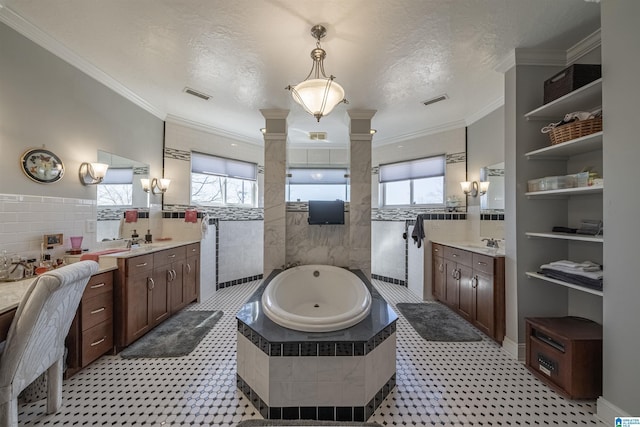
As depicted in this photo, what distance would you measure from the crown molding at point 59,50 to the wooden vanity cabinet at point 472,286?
417 cm

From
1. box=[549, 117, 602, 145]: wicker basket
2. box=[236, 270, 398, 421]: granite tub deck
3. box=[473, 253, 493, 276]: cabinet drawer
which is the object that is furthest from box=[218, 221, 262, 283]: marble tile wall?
box=[549, 117, 602, 145]: wicker basket

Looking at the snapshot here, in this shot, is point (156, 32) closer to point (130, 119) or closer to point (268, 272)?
point (130, 119)

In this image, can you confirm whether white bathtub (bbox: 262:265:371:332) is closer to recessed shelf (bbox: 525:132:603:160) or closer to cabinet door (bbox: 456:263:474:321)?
cabinet door (bbox: 456:263:474:321)

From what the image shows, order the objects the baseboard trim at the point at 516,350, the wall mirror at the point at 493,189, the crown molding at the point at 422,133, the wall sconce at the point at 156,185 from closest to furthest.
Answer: the baseboard trim at the point at 516,350 < the wall mirror at the point at 493,189 < the wall sconce at the point at 156,185 < the crown molding at the point at 422,133

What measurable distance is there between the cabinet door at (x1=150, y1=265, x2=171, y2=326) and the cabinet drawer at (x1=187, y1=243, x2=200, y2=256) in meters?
0.40

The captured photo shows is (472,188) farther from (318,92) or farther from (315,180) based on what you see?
(318,92)

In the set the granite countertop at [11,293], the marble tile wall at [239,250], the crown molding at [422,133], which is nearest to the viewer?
the granite countertop at [11,293]

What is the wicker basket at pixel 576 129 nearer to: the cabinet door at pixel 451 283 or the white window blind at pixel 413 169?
the cabinet door at pixel 451 283

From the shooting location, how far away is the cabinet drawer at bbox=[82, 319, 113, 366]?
5.95 ft

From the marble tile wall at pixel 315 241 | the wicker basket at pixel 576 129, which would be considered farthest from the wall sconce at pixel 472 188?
the marble tile wall at pixel 315 241

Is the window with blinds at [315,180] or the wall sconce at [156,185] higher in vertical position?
the window with blinds at [315,180]

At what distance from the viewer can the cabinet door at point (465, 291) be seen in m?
2.58

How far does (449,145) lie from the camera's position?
368 centimetres

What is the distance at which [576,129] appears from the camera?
5.47 ft
